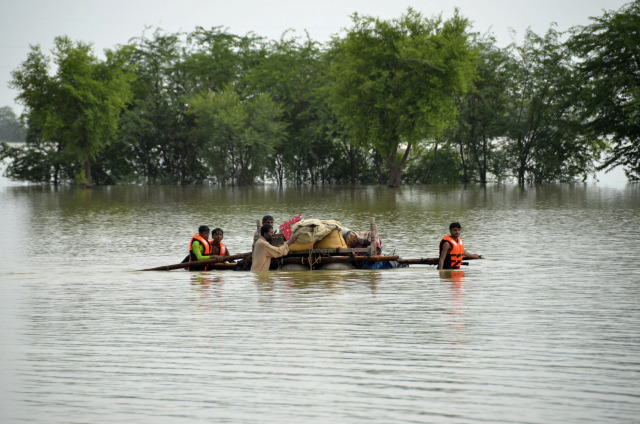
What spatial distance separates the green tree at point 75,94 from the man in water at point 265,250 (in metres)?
51.6

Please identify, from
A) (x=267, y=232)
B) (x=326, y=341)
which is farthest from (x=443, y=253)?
(x=326, y=341)

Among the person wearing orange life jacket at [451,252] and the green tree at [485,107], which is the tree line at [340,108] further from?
the person wearing orange life jacket at [451,252]

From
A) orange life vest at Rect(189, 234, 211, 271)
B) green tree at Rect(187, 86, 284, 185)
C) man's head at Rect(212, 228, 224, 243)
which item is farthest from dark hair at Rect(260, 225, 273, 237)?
green tree at Rect(187, 86, 284, 185)

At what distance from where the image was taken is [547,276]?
1644 centimetres

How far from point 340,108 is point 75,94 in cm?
2061

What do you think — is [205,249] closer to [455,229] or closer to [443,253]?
[443,253]

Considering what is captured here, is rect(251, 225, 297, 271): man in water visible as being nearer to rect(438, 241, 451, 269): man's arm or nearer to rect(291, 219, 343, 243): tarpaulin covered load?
rect(291, 219, 343, 243): tarpaulin covered load

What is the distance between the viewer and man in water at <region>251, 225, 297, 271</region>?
16516 mm

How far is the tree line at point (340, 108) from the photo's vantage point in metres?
59.8

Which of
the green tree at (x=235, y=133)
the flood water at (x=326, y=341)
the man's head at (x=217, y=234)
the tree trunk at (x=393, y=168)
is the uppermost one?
the green tree at (x=235, y=133)

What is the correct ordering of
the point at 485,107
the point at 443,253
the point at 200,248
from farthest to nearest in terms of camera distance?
1. the point at 485,107
2. the point at 200,248
3. the point at 443,253

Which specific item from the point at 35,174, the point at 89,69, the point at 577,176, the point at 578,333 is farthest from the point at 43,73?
the point at 578,333

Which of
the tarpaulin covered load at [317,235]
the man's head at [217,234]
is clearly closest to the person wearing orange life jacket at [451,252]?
the tarpaulin covered load at [317,235]

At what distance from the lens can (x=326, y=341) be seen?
9875mm
